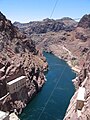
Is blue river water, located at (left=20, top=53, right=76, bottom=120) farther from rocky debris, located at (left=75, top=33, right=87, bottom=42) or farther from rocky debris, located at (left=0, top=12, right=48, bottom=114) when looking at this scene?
rocky debris, located at (left=75, top=33, right=87, bottom=42)

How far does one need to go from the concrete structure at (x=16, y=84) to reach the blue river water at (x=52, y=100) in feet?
18.2

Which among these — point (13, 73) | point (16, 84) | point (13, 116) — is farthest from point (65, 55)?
point (13, 116)

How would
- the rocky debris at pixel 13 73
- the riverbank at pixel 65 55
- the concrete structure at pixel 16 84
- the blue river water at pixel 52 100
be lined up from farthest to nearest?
the riverbank at pixel 65 55 → the concrete structure at pixel 16 84 → the rocky debris at pixel 13 73 → the blue river water at pixel 52 100

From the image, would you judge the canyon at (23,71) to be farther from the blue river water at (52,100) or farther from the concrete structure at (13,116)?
the concrete structure at (13,116)

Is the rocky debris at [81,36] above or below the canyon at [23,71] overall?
above

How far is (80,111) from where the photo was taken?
52.5 m

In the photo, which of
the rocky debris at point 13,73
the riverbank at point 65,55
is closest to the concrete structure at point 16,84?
the rocky debris at point 13,73

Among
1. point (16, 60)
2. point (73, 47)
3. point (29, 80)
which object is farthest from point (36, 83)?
point (73, 47)

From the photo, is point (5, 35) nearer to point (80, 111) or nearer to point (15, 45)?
point (15, 45)

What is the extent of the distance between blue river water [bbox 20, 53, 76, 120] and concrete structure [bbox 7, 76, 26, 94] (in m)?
5.55

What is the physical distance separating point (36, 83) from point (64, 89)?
929cm

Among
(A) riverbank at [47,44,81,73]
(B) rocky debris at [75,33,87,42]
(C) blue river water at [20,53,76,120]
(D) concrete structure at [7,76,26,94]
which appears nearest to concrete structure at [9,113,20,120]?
(C) blue river water at [20,53,76,120]

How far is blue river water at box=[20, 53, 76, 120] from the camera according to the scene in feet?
202

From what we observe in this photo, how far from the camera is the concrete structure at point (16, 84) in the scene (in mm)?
64375
